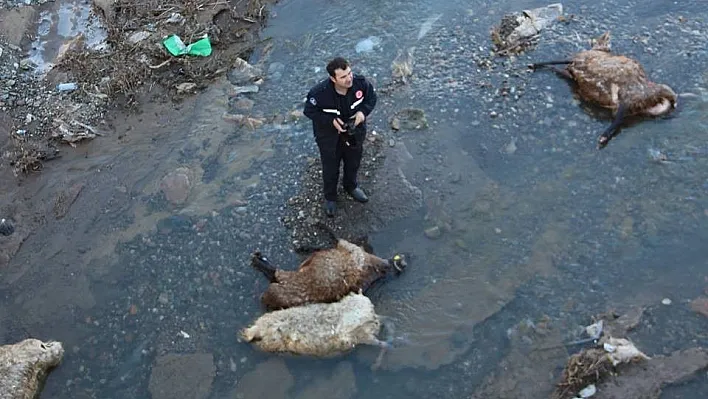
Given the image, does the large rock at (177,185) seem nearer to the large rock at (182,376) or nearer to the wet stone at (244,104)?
the wet stone at (244,104)

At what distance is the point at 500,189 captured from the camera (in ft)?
17.7

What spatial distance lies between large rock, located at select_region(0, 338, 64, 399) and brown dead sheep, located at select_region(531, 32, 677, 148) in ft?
15.3

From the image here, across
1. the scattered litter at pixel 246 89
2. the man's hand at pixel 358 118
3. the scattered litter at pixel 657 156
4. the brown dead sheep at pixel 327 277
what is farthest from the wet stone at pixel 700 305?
the scattered litter at pixel 246 89

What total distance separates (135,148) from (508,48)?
377 centimetres

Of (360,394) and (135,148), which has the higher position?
(135,148)

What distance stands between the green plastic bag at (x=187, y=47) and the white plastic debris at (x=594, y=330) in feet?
15.6

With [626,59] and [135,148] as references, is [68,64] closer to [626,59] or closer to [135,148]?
[135,148]

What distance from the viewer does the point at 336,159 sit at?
16.0 ft

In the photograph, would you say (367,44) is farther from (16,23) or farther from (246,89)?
(16,23)

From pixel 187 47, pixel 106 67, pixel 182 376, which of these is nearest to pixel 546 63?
pixel 187 47

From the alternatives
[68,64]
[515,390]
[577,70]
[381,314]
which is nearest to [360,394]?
[381,314]

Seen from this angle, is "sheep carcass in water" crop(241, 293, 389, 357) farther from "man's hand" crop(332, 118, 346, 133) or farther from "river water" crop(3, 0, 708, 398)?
"man's hand" crop(332, 118, 346, 133)

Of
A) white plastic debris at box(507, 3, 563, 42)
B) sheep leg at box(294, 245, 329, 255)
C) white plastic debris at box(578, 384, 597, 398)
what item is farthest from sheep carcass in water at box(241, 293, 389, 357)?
white plastic debris at box(507, 3, 563, 42)

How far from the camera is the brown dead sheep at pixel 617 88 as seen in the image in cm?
567
